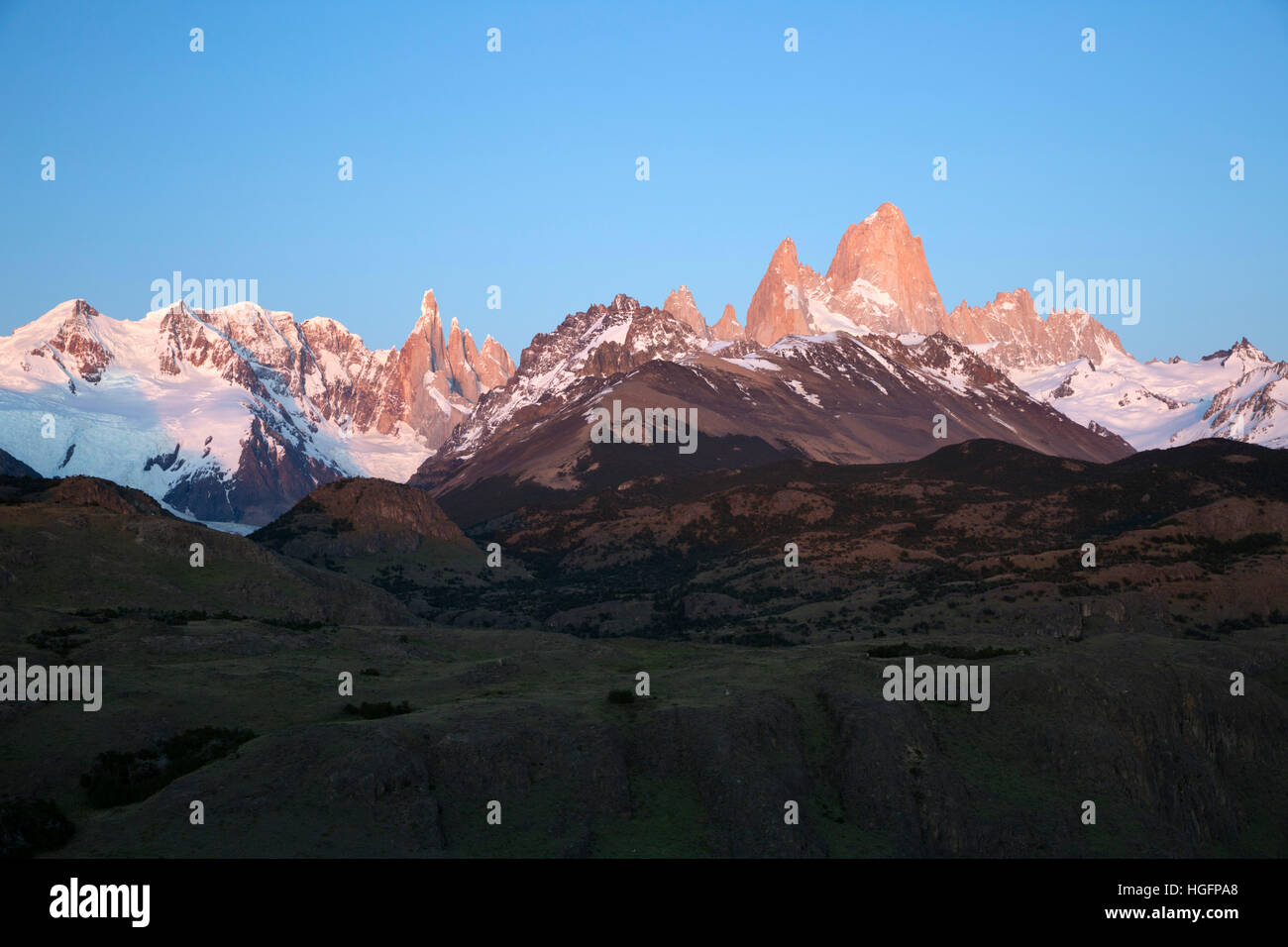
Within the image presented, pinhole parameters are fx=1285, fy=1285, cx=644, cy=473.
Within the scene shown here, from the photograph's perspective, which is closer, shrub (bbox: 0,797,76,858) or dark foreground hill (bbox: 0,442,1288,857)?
shrub (bbox: 0,797,76,858)
